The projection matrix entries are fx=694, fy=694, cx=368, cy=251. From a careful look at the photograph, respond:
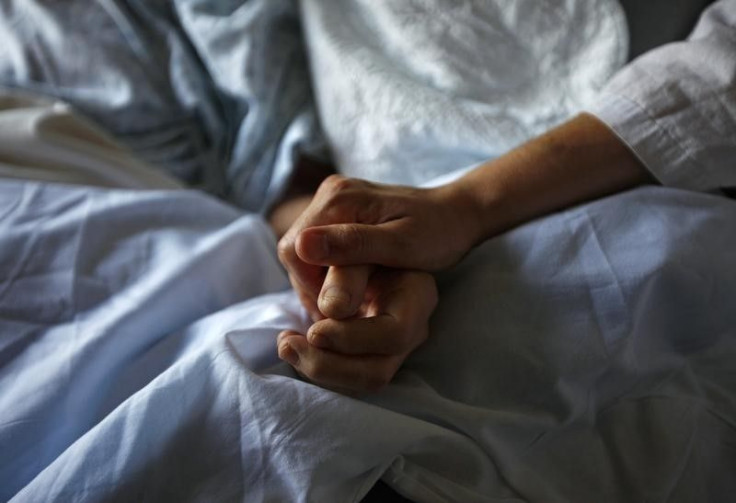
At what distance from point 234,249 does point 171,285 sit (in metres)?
0.07

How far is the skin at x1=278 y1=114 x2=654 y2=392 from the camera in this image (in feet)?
1.55

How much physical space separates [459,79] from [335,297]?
0.33 metres

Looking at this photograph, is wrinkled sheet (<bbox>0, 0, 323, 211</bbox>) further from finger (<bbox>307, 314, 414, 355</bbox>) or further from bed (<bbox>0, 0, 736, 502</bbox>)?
finger (<bbox>307, 314, 414, 355</bbox>)

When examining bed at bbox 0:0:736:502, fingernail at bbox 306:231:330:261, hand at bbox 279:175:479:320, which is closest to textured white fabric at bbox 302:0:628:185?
bed at bbox 0:0:736:502

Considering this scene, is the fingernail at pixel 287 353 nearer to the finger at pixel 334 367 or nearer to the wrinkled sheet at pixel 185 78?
the finger at pixel 334 367

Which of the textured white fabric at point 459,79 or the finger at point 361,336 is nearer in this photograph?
the finger at point 361,336

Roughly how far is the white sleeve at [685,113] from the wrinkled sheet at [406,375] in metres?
0.04

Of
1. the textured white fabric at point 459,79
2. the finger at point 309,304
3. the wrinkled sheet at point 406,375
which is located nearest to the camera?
the wrinkled sheet at point 406,375

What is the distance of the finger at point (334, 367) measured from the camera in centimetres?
46

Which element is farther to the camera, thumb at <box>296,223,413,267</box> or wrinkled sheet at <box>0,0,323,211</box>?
wrinkled sheet at <box>0,0,323,211</box>

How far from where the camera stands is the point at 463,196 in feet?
1.93

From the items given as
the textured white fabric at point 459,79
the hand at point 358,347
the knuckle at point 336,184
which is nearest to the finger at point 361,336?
the hand at point 358,347

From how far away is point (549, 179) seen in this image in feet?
1.95

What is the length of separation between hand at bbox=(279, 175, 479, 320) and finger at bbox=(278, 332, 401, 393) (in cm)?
3
